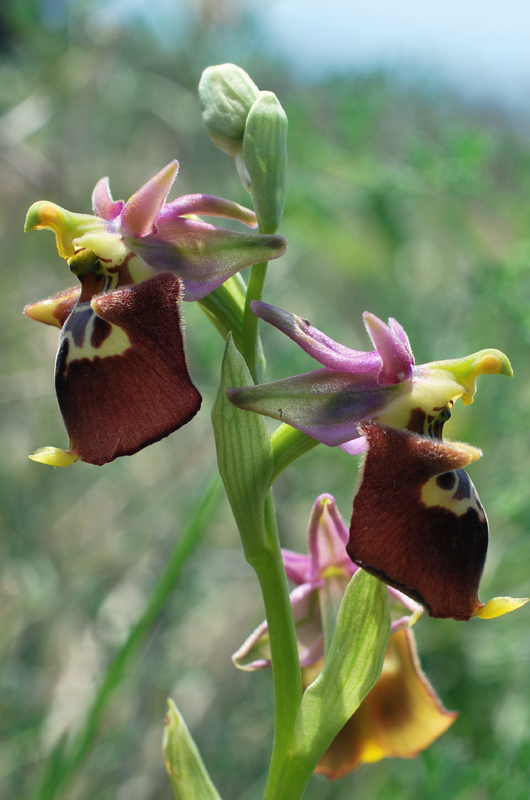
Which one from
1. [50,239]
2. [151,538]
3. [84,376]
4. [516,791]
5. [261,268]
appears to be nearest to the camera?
[84,376]

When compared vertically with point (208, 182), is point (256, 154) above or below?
above

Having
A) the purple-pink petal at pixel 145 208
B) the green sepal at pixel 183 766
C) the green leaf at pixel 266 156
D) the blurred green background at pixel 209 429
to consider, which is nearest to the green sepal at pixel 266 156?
the green leaf at pixel 266 156

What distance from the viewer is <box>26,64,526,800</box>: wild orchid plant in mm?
755

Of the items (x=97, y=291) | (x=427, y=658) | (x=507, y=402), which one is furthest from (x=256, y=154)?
(x=427, y=658)

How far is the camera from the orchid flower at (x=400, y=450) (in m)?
0.74

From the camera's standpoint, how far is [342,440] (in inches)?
31.1

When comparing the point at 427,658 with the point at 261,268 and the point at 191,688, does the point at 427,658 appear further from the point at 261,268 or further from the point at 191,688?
the point at 261,268

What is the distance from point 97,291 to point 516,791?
1.03m

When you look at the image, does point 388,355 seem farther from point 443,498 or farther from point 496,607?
point 496,607

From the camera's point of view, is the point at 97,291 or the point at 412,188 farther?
the point at 412,188

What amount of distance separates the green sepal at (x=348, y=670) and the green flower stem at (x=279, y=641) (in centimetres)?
2

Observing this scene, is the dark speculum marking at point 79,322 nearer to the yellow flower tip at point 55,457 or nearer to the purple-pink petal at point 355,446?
the yellow flower tip at point 55,457

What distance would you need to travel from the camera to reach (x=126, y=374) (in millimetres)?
774

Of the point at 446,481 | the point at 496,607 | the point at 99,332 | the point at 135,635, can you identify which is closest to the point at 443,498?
the point at 446,481
